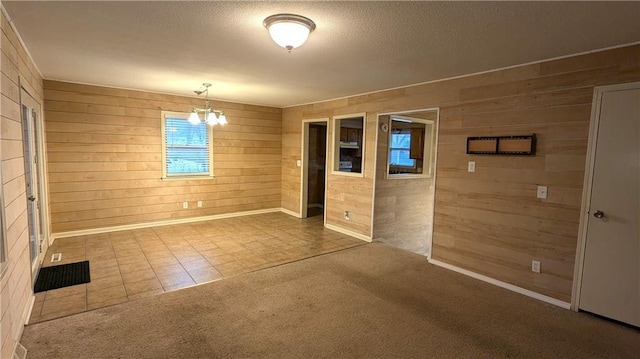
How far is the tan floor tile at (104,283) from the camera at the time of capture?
10.5 ft

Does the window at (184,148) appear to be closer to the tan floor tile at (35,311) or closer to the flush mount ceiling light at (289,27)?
the tan floor tile at (35,311)

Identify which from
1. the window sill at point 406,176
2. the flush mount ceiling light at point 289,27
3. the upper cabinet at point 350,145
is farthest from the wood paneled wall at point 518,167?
Result: the upper cabinet at point 350,145

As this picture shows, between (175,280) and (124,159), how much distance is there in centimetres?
278

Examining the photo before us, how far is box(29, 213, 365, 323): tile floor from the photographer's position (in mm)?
3057

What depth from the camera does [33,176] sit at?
3705 millimetres

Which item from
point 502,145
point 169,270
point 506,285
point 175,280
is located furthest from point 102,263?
point 502,145

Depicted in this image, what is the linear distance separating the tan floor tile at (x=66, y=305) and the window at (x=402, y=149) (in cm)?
517

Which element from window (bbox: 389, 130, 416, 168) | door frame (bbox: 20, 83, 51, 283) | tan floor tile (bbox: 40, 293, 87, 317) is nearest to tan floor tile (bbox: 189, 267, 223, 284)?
tan floor tile (bbox: 40, 293, 87, 317)

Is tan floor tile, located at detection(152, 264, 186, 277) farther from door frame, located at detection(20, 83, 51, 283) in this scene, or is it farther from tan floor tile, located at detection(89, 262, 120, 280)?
door frame, located at detection(20, 83, 51, 283)

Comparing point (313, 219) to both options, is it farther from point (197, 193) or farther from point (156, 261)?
point (156, 261)

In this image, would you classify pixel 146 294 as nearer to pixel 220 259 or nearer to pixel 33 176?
pixel 220 259

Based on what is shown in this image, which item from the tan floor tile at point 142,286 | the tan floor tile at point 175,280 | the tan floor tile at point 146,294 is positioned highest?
the tan floor tile at point 175,280

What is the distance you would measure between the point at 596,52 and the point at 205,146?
18.4 feet

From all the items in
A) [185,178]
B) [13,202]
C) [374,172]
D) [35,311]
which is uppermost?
[374,172]
